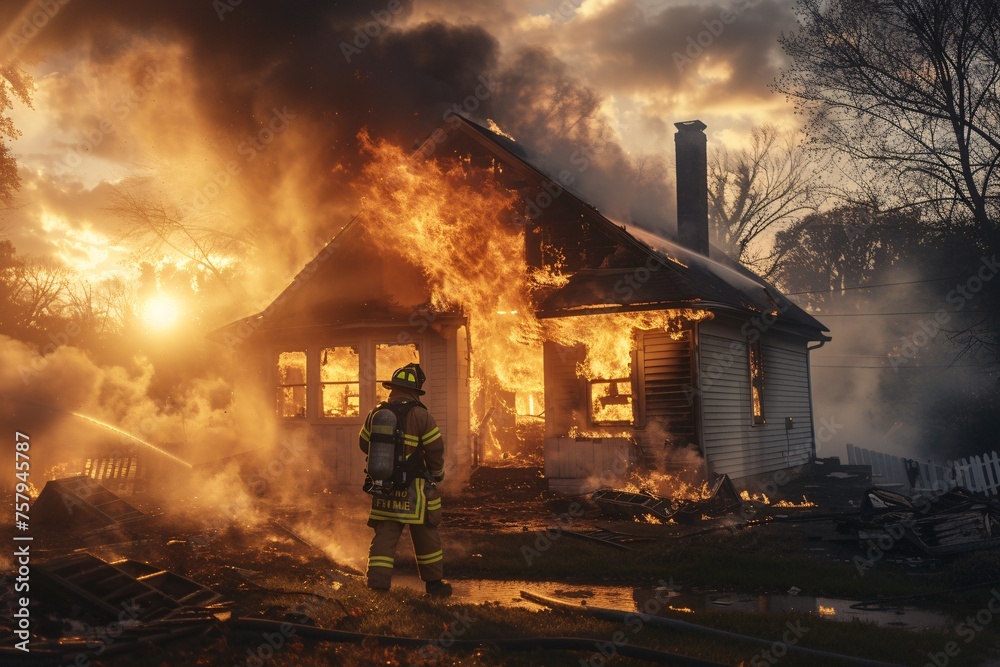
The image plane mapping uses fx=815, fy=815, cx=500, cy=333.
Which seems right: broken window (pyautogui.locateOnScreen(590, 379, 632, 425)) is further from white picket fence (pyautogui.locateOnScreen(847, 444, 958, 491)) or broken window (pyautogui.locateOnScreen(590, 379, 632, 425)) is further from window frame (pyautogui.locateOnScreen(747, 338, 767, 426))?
white picket fence (pyautogui.locateOnScreen(847, 444, 958, 491))

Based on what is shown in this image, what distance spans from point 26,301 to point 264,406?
91.9ft

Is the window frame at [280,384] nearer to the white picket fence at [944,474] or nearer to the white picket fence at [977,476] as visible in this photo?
the white picket fence at [944,474]

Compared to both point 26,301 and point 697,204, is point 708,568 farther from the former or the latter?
point 26,301

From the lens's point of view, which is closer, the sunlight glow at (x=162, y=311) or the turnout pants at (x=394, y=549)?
the turnout pants at (x=394, y=549)

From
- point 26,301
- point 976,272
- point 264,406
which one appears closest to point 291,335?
point 264,406

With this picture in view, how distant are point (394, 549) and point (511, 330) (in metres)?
9.28

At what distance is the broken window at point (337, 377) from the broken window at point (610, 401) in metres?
5.11

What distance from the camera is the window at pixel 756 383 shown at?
17750mm

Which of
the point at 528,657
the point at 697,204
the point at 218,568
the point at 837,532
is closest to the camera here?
the point at 528,657

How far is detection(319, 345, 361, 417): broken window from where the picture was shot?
1722 centimetres

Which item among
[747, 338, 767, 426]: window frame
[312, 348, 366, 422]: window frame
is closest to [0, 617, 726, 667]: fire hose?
[312, 348, 366, 422]: window frame

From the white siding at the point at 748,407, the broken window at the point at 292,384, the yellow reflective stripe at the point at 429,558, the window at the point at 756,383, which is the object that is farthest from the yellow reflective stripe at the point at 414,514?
the window at the point at 756,383

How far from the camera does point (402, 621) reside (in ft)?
19.4

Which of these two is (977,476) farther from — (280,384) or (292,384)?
(280,384)
